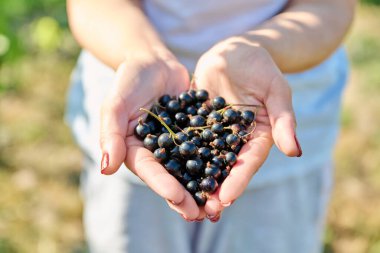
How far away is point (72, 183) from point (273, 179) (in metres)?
1.61

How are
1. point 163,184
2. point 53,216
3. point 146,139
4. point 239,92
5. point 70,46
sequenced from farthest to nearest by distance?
point 70,46
point 53,216
point 239,92
point 146,139
point 163,184

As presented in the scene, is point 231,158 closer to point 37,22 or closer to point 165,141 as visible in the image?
point 165,141

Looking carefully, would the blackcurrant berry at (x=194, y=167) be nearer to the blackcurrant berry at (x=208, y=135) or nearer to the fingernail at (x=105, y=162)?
the blackcurrant berry at (x=208, y=135)

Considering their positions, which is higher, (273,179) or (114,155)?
(114,155)

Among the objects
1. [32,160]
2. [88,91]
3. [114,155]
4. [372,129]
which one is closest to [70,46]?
[32,160]

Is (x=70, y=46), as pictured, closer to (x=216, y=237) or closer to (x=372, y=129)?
(x=372, y=129)

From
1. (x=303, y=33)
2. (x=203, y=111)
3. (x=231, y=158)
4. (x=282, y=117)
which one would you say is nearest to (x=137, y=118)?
(x=203, y=111)

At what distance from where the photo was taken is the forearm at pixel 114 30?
181 centimetres

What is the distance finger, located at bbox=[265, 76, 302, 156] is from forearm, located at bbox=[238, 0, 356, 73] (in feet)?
0.71

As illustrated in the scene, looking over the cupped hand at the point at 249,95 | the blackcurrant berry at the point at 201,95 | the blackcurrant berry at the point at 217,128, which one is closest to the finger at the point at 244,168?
the cupped hand at the point at 249,95

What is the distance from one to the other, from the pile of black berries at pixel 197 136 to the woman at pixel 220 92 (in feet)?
0.13

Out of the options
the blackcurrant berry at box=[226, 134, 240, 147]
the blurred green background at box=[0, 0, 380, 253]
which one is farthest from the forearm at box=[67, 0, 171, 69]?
the blurred green background at box=[0, 0, 380, 253]

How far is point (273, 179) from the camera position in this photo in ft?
6.28

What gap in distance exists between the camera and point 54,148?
3.45 metres
